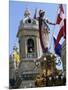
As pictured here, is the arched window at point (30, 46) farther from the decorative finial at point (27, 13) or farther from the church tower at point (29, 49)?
the decorative finial at point (27, 13)

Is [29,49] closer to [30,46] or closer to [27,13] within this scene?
[30,46]

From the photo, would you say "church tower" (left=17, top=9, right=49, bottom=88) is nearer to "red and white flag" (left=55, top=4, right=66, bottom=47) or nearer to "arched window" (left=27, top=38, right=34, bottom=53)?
"arched window" (left=27, top=38, right=34, bottom=53)

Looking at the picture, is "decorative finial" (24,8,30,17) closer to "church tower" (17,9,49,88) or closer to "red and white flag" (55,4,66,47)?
"church tower" (17,9,49,88)

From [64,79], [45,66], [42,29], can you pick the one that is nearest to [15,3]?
[42,29]

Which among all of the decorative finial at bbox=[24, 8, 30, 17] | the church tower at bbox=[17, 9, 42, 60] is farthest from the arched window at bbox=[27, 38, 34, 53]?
the decorative finial at bbox=[24, 8, 30, 17]

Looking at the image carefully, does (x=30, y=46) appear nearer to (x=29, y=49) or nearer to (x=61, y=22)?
(x=29, y=49)

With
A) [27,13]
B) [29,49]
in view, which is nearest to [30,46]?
[29,49]

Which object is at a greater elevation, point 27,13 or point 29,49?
point 27,13

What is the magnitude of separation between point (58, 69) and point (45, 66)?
0.10 meters

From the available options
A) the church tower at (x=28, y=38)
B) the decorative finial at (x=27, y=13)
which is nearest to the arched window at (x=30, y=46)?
the church tower at (x=28, y=38)

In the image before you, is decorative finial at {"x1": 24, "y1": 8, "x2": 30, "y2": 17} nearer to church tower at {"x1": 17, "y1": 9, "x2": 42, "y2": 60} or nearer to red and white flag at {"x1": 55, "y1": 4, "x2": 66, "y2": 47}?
church tower at {"x1": 17, "y1": 9, "x2": 42, "y2": 60}

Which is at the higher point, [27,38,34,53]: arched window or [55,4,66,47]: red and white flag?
[55,4,66,47]: red and white flag

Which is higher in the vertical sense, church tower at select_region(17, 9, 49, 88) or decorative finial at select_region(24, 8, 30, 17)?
decorative finial at select_region(24, 8, 30, 17)

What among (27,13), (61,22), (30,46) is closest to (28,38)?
(30,46)
